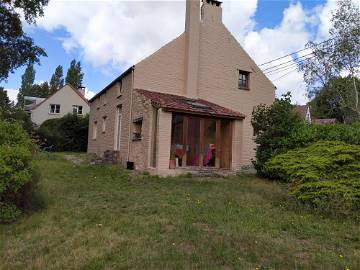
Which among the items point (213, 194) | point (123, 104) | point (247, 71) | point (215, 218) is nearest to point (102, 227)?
point (215, 218)

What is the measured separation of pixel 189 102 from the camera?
1778 centimetres

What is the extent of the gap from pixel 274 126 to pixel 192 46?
22.2 ft

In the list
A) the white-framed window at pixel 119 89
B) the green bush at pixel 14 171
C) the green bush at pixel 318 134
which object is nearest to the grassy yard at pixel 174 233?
the green bush at pixel 14 171

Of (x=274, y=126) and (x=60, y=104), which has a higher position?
(x=60, y=104)

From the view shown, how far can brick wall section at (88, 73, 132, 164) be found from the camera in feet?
63.9

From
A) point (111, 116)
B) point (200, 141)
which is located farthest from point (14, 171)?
point (111, 116)

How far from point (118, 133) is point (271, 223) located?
14738 mm

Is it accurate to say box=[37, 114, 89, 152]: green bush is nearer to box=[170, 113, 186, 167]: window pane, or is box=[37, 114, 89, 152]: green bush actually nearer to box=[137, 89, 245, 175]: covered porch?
box=[137, 89, 245, 175]: covered porch

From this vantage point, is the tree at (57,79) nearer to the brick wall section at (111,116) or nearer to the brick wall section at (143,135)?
the brick wall section at (111,116)

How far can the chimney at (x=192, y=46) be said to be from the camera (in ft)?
65.0

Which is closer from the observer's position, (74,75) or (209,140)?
(209,140)

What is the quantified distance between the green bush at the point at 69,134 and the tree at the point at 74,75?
39967mm

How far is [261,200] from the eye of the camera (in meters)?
10.9

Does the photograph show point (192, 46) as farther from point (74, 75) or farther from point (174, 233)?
point (74, 75)
